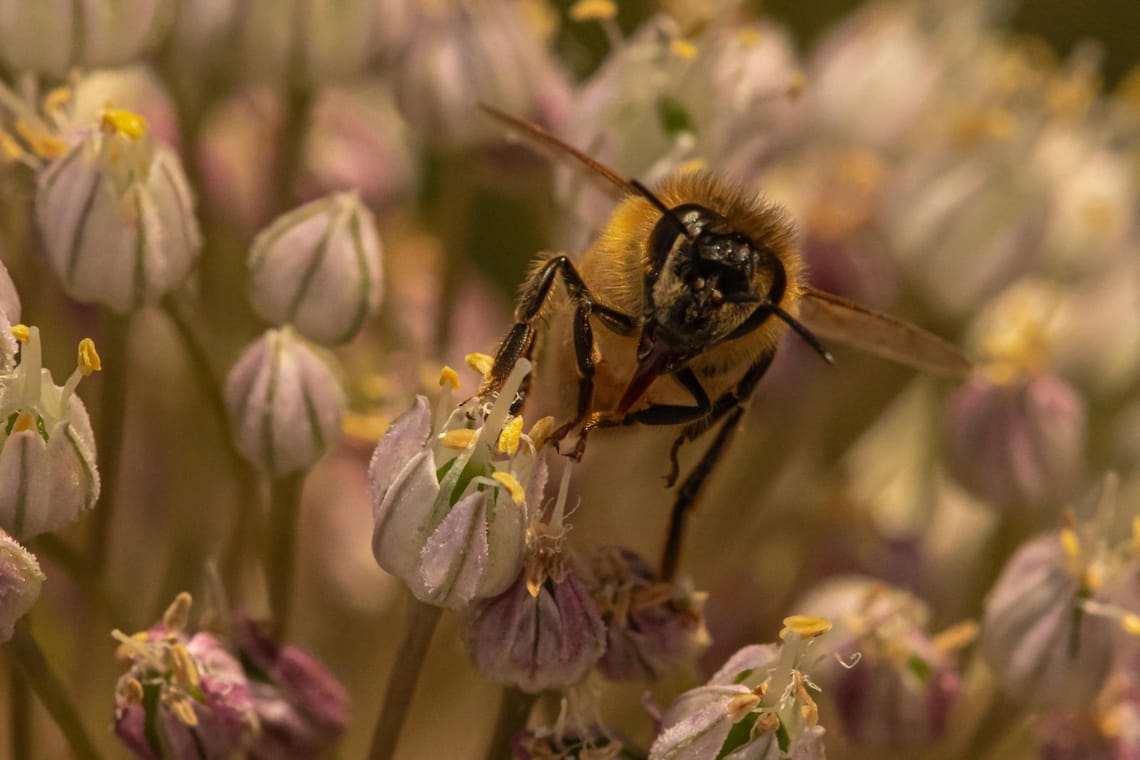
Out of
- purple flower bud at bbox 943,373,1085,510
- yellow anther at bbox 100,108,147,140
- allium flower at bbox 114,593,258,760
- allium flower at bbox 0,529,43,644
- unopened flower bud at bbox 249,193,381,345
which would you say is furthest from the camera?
purple flower bud at bbox 943,373,1085,510

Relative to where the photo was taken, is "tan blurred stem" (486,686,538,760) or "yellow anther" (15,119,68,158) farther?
"yellow anther" (15,119,68,158)

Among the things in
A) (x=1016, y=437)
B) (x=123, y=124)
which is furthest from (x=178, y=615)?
(x=1016, y=437)

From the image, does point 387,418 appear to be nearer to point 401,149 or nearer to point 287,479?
point 287,479

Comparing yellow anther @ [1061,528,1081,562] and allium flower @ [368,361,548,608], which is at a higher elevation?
yellow anther @ [1061,528,1081,562]

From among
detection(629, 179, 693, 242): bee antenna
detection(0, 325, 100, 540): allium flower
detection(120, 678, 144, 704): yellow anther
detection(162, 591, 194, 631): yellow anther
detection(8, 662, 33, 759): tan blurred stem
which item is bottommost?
detection(8, 662, 33, 759): tan blurred stem

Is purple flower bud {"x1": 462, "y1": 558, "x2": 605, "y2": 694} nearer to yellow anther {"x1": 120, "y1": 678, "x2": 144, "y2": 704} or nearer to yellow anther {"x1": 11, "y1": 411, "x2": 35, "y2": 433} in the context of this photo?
yellow anther {"x1": 120, "y1": 678, "x2": 144, "y2": 704}

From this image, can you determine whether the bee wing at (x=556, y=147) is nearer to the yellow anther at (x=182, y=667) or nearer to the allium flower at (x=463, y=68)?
the allium flower at (x=463, y=68)

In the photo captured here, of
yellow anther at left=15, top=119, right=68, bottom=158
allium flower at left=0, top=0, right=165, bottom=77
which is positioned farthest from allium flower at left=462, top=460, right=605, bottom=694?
allium flower at left=0, top=0, right=165, bottom=77

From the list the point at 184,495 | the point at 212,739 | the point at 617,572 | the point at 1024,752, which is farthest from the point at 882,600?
the point at 184,495
